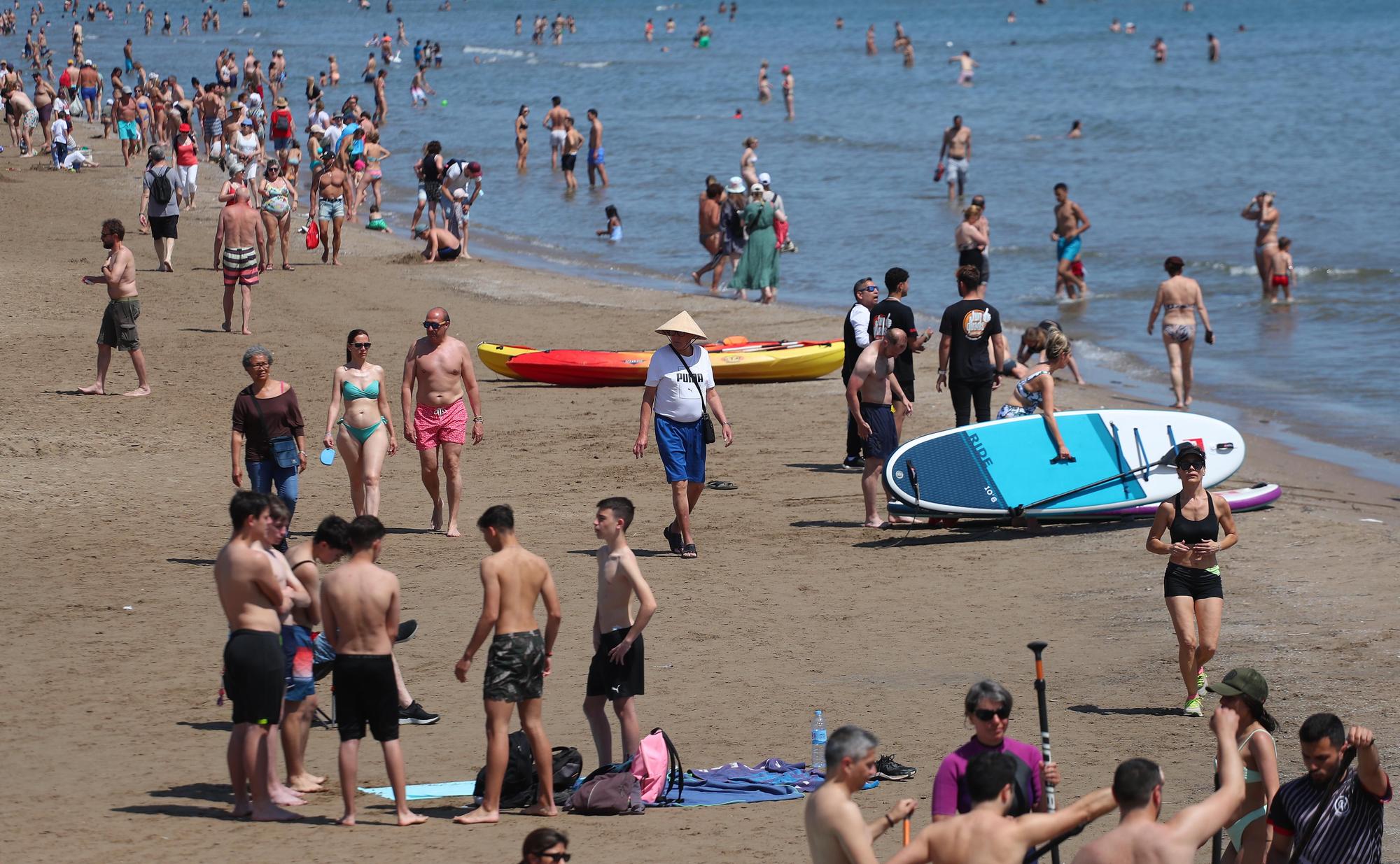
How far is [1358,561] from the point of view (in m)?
11.5

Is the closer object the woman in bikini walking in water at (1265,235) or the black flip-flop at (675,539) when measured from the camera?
the black flip-flop at (675,539)

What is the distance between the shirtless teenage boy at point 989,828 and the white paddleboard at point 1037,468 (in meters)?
7.34

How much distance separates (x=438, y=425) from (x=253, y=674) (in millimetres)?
5114

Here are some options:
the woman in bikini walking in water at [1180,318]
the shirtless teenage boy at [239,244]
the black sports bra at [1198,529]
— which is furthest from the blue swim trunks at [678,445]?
the shirtless teenage boy at [239,244]

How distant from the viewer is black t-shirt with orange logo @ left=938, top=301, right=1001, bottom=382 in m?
13.2

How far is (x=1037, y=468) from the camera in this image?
12805 millimetres

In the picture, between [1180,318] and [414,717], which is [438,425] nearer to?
[414,717]

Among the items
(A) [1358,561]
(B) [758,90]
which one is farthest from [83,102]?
(A) [1358,561]

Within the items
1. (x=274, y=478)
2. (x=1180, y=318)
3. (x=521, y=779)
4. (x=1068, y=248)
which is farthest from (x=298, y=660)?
(x=1068, y=248)

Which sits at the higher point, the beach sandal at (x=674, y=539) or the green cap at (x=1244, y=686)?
the green cap at (x=1244, y=686)

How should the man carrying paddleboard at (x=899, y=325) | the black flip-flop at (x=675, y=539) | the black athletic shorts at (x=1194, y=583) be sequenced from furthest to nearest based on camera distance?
the man carrying paddleboard at (x=899, y=325), the black flip-flop at (x=675, y=539), the black athletic shorts at (x=1194, y=583)

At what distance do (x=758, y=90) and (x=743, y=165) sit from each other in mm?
34689

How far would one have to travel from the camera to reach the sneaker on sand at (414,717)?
340 inches

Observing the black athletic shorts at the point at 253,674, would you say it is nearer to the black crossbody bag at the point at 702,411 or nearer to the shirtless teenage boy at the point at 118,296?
the black crossbody bag at the point at 702,411
